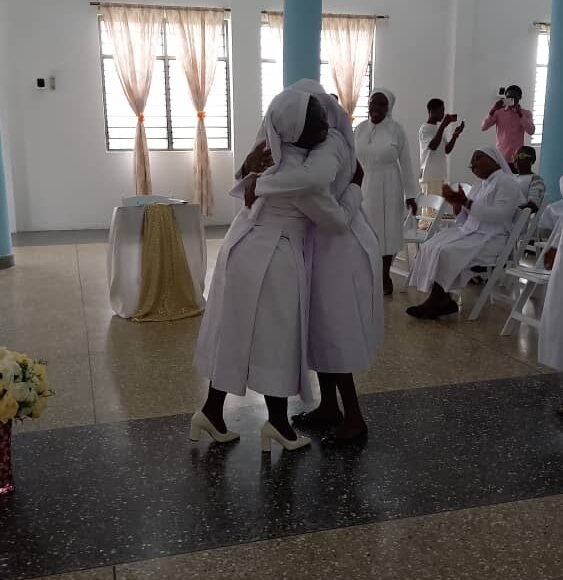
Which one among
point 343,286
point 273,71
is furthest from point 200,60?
point 343,286

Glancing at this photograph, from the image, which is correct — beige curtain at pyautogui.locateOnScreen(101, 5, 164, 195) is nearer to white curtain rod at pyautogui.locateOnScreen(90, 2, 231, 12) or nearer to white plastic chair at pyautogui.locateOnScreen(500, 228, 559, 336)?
white curtain rod at pyautogui.locateOnScreen(90, 2, 231, 12)

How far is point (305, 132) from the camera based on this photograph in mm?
2377

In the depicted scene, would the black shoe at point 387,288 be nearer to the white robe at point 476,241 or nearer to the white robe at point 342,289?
the white robe at point 476,241

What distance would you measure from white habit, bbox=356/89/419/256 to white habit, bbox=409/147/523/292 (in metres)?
0.71

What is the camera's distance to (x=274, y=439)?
273 cm

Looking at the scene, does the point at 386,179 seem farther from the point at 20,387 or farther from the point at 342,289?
the point at 20,387

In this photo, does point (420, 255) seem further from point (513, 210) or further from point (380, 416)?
point (380, 416)

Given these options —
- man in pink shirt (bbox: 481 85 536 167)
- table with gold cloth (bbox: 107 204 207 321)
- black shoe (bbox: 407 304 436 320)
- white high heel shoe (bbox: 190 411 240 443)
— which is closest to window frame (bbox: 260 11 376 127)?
man in pink shirt (bbox: 481 85 536 167)

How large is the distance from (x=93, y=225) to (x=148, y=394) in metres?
7.08

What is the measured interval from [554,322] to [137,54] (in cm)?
799

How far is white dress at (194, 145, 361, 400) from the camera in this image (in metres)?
2.50

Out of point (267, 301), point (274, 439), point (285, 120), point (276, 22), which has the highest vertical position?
point (276, 22)

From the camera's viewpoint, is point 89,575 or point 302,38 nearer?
point 89,575

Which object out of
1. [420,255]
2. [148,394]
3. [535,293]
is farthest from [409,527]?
[535,293]
